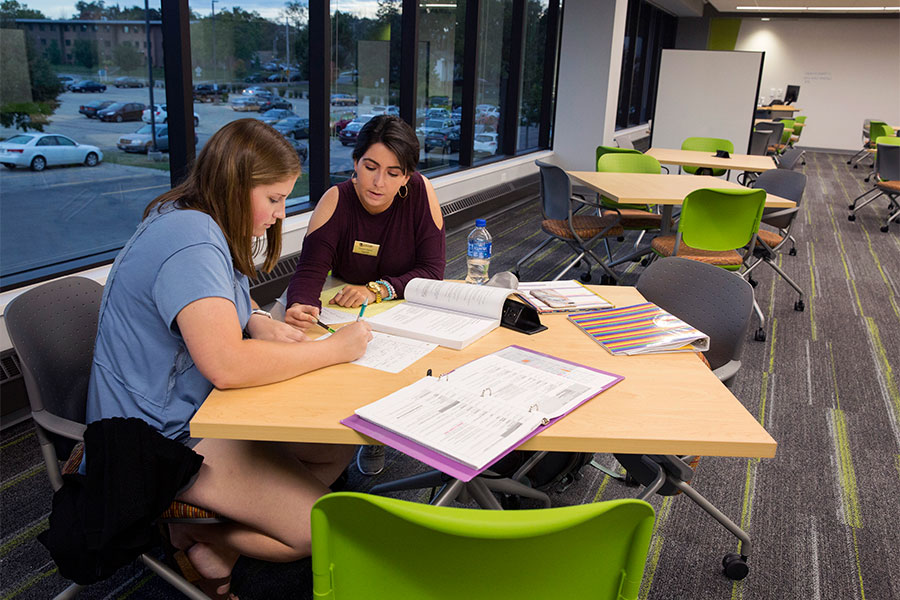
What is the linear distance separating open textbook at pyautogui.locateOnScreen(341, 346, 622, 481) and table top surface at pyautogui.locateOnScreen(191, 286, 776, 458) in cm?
4

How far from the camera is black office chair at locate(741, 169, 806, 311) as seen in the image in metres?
4.14

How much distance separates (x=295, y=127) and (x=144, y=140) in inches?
49.3

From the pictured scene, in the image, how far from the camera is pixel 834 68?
48.8ft

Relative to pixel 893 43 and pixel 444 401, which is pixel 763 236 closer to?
pixel 444 401

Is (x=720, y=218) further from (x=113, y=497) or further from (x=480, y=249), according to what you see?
(x=113, y=497)

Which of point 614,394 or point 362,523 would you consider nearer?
point 362,523

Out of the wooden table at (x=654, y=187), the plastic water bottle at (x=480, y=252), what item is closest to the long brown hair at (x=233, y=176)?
the plastic water bottle at (x=480, y=252)

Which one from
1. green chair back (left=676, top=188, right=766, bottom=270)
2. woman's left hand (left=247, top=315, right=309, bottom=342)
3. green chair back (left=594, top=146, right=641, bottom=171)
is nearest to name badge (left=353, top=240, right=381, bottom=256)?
woman's left hand (left=247, top=315, right=309, bottom=342)

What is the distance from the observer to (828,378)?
3.46 m

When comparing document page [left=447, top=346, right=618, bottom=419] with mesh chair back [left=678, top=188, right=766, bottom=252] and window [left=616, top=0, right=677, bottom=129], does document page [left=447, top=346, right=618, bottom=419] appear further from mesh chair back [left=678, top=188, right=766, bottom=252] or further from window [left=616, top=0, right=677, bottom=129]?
window [left=616, top=0, right=677, bottom=129]

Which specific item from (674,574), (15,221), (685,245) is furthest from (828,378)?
(15,221)

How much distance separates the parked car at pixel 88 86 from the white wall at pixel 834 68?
49.0ft

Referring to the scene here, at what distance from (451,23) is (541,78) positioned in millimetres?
2681

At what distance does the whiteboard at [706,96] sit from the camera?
6945 mm
